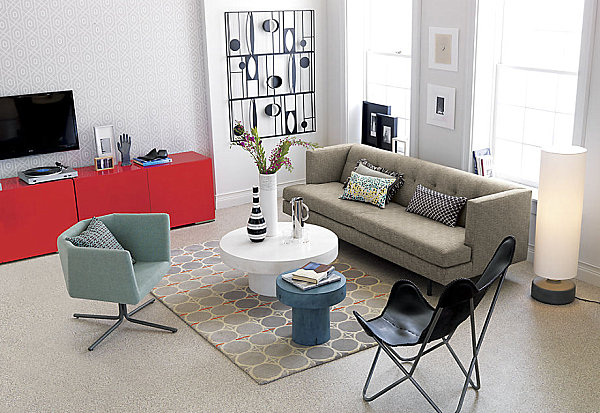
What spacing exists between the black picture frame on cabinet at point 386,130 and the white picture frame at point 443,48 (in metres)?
0.87

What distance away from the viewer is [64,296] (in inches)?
218

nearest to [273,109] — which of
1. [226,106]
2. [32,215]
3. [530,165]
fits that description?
[226,106]

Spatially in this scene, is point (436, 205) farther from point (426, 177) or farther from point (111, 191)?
point (111, 191)

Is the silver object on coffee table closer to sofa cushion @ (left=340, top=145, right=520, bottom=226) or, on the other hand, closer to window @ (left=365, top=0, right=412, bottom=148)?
sofa cushion @ (left=340, top=145, right=520, bottom=226)

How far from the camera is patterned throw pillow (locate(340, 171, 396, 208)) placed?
6.19m

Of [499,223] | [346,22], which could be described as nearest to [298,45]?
[346,22]

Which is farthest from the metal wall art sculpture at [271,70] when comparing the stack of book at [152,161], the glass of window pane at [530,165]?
the glass of window pane at [530,165]

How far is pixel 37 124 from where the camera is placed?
6.48 meters

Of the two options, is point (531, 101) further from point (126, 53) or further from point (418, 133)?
point (126, 53)

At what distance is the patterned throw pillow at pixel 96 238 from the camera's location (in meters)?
4.78

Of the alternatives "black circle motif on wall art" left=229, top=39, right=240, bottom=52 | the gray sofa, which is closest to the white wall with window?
the gray sofa

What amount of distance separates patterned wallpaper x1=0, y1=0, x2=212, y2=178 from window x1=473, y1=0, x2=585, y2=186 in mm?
2898

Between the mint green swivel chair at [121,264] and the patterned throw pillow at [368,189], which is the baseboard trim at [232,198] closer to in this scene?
the patterned throw pillow at [368,189]

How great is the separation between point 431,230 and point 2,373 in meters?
3.21
